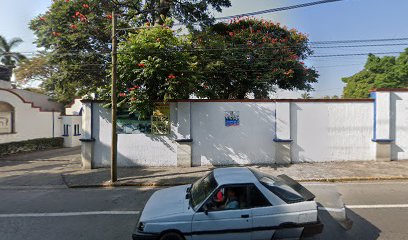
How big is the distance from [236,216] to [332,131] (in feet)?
30.0

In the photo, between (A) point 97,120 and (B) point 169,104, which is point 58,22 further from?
(B) point 169,104

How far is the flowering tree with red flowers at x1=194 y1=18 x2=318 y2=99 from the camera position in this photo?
15.5 meters

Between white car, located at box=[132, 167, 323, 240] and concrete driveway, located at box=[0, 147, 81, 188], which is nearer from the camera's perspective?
white car, located at box=[132, 167, 323, 240]

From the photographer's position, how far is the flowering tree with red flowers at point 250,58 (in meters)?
15.5

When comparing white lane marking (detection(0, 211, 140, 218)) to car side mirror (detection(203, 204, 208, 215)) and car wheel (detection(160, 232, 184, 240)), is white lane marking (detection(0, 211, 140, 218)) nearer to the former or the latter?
car wheel (detection(160, 232, 184, 240))

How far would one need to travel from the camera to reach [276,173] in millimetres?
10250

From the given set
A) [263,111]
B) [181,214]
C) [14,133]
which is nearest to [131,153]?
[263,111]

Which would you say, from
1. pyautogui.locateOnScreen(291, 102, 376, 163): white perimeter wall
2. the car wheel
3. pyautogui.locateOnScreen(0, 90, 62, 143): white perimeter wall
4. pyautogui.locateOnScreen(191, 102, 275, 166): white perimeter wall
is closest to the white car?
the car wheel

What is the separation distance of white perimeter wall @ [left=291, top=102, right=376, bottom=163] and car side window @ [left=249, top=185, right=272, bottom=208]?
7.86 meters

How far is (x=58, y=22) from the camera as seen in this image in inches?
573

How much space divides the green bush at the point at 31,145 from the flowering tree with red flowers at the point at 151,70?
39.6ft

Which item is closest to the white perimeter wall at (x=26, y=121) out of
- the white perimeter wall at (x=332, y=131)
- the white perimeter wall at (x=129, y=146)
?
the white perimeter wall at (x=129, y=146)

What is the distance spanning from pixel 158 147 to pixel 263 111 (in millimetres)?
4882

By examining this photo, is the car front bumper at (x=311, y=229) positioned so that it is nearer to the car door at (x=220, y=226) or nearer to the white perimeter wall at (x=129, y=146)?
the car door at (x=220, y=226)
